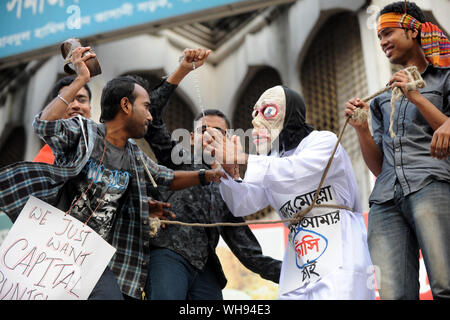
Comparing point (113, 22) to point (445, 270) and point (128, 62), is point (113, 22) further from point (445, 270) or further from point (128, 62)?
point (445, 270)

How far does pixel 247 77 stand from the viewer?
773 centimetres

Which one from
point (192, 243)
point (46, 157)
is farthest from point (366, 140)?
point (46, 157)

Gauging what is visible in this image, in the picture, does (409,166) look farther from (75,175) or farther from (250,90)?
(250,90)

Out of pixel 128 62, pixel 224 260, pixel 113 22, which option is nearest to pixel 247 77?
pixel 128 62

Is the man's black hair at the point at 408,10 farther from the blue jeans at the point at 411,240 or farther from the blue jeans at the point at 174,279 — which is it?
the blue jeans at the point at 174,279

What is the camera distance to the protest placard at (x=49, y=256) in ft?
7.25

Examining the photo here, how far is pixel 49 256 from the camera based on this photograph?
2256 millimetres

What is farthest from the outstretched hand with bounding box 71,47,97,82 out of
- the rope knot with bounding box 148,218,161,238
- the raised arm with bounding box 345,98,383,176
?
the raised arm with bounding box 345,98,383,176

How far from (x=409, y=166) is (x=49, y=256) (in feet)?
4.89

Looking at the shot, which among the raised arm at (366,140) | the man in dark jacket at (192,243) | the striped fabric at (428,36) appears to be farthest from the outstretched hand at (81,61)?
the striped fabric at (428,36)

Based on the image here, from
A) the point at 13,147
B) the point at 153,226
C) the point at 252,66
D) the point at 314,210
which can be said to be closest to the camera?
the point at 314,210

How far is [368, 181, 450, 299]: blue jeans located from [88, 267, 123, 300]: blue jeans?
105 cm

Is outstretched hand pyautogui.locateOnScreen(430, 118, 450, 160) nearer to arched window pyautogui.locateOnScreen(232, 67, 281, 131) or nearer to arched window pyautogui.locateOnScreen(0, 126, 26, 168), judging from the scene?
arched window pyautogui.locateOnScreen(232, 67, 281, 131)

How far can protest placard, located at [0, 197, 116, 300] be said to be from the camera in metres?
2.21
